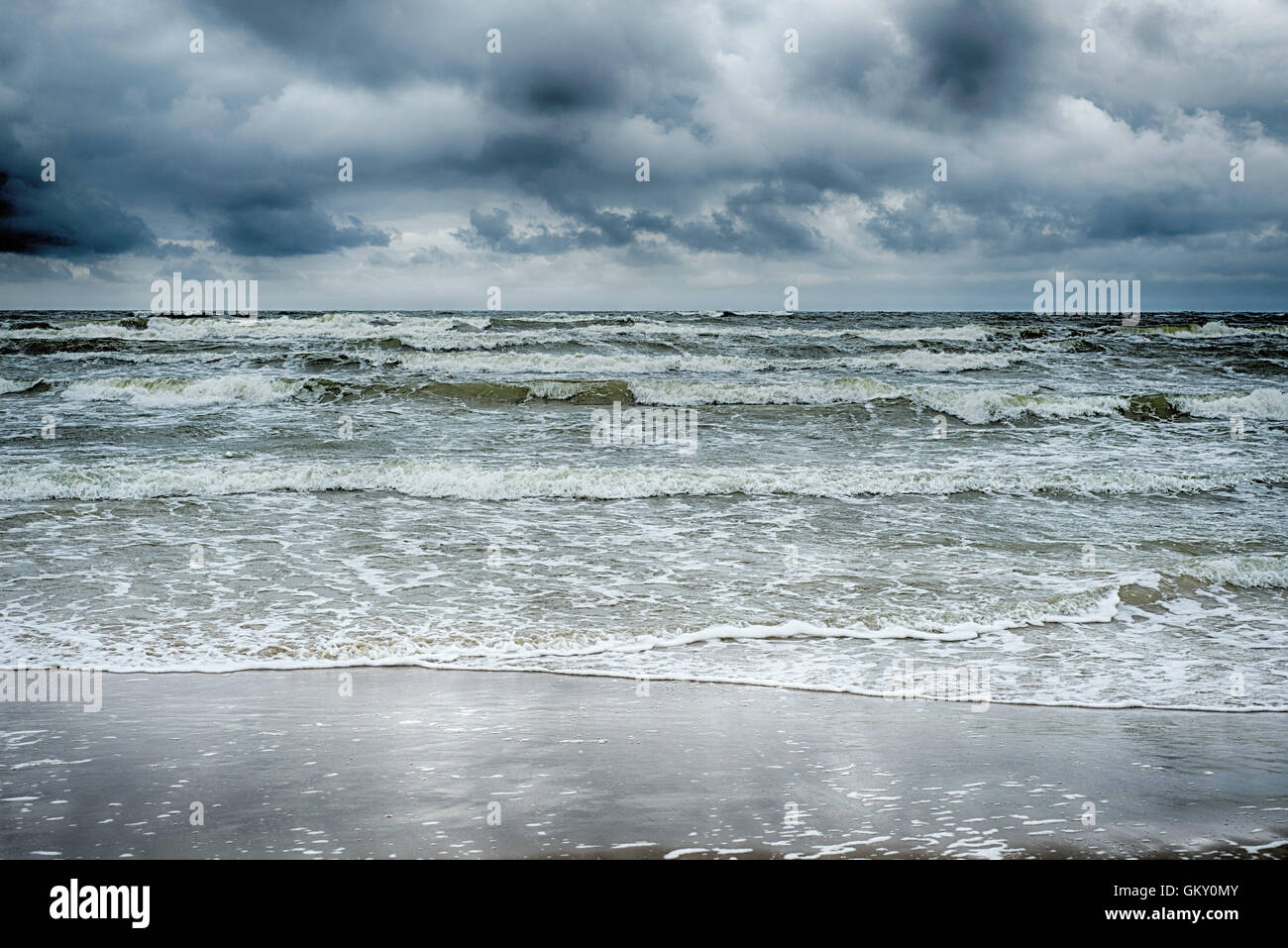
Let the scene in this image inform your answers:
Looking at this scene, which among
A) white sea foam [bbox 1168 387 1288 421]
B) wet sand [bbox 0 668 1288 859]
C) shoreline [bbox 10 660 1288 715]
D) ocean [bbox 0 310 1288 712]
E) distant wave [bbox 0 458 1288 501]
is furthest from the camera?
white sea foam [bbox 1168 387 1288 421]

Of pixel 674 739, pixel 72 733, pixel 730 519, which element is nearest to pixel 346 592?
pixel 72 733

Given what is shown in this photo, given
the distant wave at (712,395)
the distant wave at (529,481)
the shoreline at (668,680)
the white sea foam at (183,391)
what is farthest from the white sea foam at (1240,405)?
the white sea foam at (183,391)

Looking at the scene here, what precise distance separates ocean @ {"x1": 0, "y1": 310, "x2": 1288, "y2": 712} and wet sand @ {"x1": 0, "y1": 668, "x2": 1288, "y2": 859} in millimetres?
570

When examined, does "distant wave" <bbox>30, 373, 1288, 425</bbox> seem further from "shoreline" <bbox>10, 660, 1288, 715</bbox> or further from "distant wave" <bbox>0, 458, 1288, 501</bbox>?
"shoreline" <bbox>10, 660, 1288, 715</bbox>

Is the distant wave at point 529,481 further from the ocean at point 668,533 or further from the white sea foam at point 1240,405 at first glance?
the white sea foam at point 1240,405

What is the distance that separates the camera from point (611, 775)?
3.94 meters

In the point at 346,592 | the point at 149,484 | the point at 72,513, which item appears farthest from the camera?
the point at 149,484

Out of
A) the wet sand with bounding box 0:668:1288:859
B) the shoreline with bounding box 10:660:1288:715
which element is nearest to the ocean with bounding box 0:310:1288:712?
the shoreline with bounding box 10:660:1288:715

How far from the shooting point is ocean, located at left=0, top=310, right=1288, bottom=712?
601 cm

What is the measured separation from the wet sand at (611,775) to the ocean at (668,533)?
570mm
